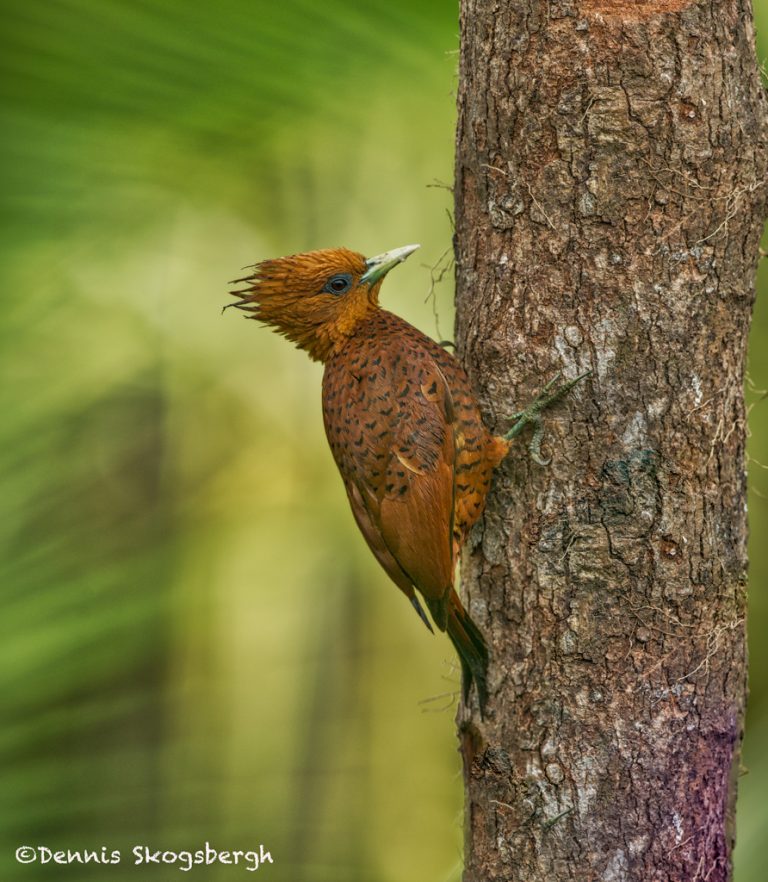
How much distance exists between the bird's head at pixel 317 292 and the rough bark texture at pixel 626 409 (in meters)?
0.47

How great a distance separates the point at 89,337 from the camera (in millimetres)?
3035

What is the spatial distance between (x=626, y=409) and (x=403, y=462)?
522 millimetres

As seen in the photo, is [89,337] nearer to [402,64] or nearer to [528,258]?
[402,64]

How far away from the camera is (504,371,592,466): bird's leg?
220 centimetres

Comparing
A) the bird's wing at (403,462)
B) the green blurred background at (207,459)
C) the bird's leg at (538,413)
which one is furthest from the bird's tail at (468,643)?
the green blurred background at (207,459)

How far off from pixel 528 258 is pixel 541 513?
541mm

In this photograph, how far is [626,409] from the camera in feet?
7.09

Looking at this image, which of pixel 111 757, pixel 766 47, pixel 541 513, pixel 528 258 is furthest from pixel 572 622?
pixel 766 47

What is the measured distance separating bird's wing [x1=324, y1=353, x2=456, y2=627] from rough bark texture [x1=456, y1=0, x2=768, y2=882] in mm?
190

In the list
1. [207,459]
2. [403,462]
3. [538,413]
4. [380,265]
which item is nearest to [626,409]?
[538,413]

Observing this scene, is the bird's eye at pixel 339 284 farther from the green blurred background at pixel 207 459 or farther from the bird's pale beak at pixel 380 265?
the green blurred background at pixel 207 459

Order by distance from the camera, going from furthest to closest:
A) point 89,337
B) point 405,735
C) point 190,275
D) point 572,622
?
point 405,735, point 190,275, point 89,337, point 572,622

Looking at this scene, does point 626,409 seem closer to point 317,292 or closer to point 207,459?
point 317,292

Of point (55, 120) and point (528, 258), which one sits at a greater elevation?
point (55, 120)
